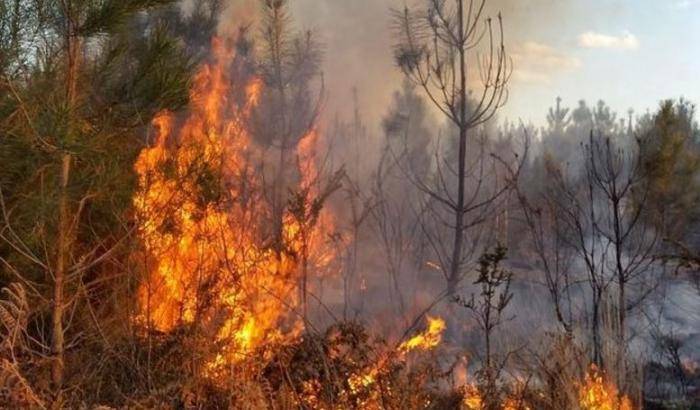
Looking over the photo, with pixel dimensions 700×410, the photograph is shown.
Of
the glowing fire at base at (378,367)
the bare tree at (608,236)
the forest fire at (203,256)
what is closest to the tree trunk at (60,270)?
the forest fire at (203,256)

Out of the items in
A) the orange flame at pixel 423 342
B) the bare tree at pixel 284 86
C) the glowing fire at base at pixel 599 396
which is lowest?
the glowing fire at base at pixel 599 396

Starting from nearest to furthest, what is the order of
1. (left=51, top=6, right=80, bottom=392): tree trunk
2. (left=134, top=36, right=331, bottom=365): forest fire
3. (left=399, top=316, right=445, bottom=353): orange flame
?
(left=51, top=6, right=80, bottom=392): tree trunk → (left=134, top=36, right=331, bottom=365): forest fire → (left=399, top=316, right=445, bottom=353): orange flame

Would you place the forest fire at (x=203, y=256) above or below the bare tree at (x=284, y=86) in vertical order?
below

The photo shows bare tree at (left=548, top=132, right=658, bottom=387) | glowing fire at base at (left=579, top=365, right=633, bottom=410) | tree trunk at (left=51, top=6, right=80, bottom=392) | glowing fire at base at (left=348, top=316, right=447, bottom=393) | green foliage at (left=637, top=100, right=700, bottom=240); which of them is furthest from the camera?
green foliage at (left=637, top=100, right=700, bottom=240)

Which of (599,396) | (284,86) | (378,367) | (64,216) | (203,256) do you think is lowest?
(599,396)

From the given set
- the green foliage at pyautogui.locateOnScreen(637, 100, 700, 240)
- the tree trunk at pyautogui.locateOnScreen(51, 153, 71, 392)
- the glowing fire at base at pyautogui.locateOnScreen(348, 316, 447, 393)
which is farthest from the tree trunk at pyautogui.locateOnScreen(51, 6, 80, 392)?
the green foliage at pyautogui.locateOnScreen(637, 100, 700, 240)

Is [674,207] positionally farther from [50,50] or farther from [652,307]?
[50,50]

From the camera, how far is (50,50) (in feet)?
14.0

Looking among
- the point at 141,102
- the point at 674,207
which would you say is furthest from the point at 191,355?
the point at 674,207

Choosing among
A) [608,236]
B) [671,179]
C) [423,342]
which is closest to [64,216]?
[423,342]

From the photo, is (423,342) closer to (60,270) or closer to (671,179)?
(60,270)

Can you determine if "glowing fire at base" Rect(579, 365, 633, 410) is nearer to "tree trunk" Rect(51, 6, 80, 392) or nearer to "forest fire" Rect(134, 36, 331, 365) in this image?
"forest fire" Rect(134, 36, 331, 365)

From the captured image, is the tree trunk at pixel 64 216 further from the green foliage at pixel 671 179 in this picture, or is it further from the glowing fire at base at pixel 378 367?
the green foliage at pixel 671 179

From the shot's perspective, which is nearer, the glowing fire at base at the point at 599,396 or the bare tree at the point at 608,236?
the glowing fire at base at the point at 599,396
